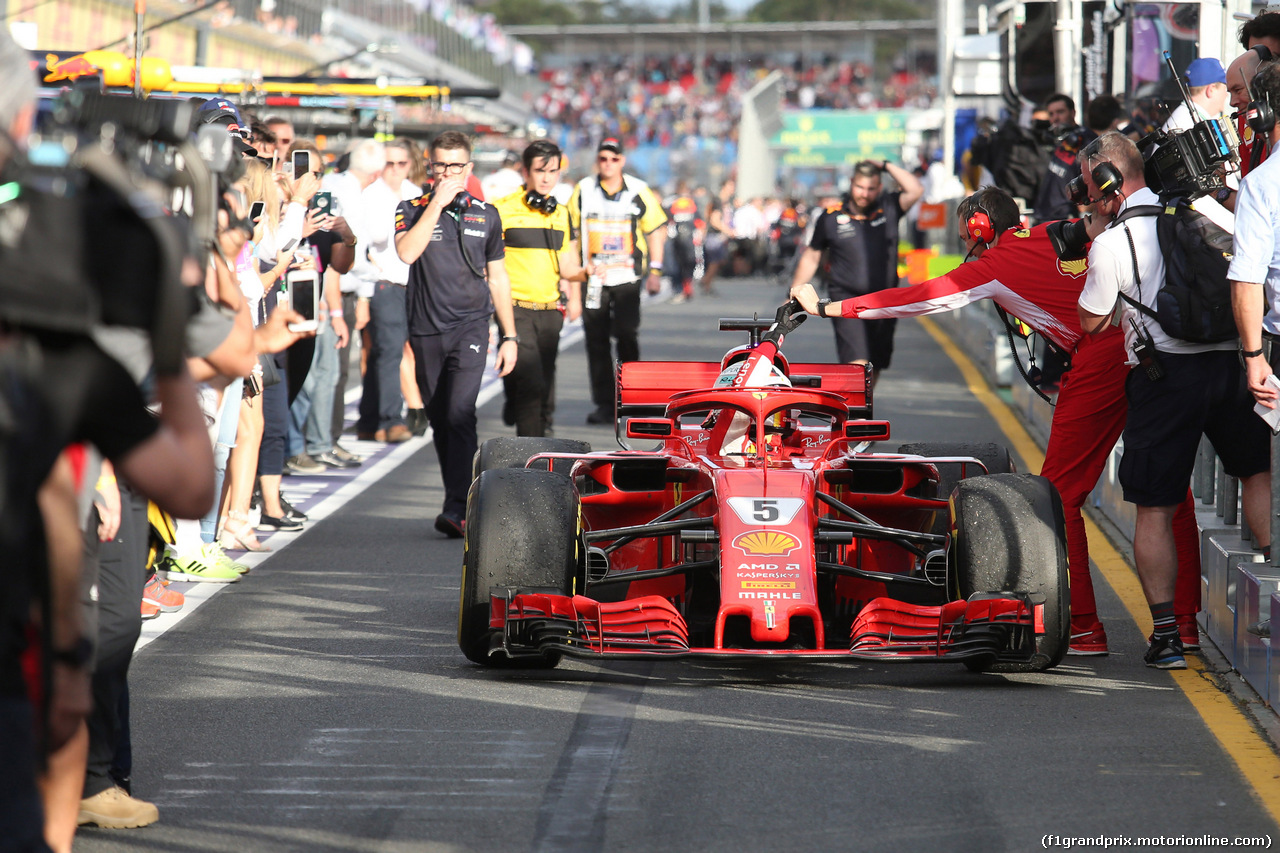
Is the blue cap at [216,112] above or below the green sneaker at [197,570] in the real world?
above

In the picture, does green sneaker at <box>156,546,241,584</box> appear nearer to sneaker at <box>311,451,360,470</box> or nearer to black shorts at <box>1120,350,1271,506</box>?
sneaker at <box>311,451,360,470</box>

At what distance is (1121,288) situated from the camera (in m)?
6.26

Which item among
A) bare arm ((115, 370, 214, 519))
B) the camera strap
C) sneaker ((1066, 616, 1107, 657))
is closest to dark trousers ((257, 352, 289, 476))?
sneaker ((1066, 616, 1107, 657))

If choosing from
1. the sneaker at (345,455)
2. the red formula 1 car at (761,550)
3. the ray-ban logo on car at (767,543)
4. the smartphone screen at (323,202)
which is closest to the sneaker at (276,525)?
the smartphone screen at (323,202)

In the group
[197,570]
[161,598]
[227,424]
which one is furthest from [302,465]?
[161,598]

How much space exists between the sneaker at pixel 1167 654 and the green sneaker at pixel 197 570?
407 centimetres

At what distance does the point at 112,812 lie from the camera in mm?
4504

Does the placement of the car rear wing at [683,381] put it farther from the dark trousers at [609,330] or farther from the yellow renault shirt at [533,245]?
the dark trousers at [609,330]

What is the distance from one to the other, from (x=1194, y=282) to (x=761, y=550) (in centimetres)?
180

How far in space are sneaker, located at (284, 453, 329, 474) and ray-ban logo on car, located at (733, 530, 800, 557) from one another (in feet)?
19.5

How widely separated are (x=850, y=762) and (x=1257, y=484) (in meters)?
2.19

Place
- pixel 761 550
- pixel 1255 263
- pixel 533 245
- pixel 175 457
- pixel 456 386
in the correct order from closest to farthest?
pixel 175 457
pixel 1255 263
pixel 761 550
pixel 456 386
pixel 533 245

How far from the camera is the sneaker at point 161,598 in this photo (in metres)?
7.35

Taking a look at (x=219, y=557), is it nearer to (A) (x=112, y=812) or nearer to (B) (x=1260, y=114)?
(A) (x=112, y=812)
